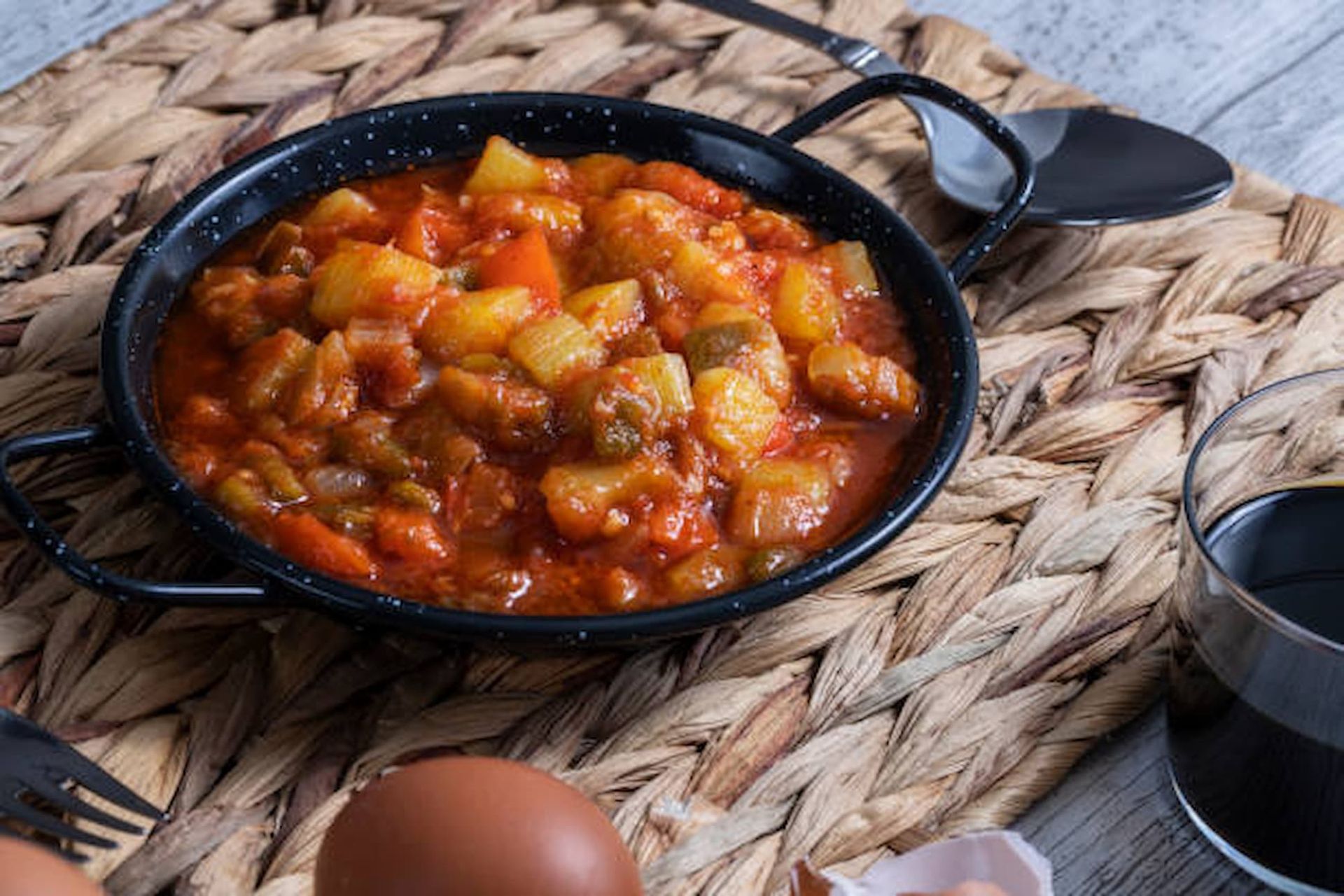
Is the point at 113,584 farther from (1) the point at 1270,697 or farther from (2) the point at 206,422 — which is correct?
(1) the point at 1270,697

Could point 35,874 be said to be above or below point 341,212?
below

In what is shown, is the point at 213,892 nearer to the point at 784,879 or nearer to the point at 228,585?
the point at 228,585

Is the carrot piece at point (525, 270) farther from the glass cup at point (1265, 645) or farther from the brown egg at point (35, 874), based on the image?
the brown egg at point (35, 874)

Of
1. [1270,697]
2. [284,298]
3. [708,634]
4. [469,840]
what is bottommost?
[708,634]

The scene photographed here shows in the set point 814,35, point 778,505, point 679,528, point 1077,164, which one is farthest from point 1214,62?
point 679,528

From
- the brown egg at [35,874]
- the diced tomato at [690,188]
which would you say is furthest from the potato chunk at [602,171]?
the brown egg at [35,874]

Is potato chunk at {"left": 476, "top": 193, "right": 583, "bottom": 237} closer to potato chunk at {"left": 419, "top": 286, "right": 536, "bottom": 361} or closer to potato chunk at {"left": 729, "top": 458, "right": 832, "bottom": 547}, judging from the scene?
potato chunk at {"left": 419, "top": 286, "right": 536, "bottom": 361}
